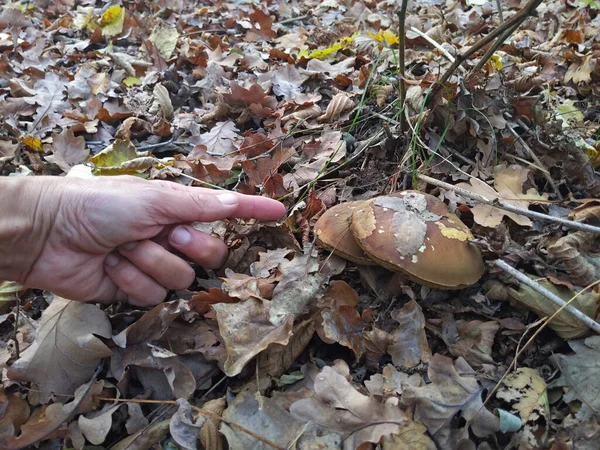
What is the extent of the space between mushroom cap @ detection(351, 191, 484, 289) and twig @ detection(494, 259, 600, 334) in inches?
4.3

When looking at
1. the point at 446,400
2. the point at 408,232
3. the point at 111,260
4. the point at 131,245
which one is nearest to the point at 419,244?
the point at 408,232

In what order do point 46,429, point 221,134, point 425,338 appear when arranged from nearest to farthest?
point 46,429 < point 425,338 < point 221,134

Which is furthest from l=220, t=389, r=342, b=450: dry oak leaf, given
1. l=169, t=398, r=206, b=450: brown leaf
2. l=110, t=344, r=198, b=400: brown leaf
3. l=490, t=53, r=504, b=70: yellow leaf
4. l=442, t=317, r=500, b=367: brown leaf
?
l=490, t=53, r=504, b=70: yellow leaf

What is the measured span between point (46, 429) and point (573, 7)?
5912 millimetres

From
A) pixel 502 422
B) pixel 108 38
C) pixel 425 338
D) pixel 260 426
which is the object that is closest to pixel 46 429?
pixel 260 426

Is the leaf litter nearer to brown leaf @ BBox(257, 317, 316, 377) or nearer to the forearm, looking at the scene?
brown leaf @ BBox(257, 317, 316, 377)

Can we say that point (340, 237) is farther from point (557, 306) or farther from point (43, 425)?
point (43, 425)

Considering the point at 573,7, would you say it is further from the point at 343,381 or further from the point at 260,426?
the point at 260,426

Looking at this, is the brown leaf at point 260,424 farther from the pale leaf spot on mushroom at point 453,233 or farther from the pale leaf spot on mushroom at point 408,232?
the pale leaf spot on mushroom at point 453,233

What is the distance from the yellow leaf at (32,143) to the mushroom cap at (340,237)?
2476 millimetres

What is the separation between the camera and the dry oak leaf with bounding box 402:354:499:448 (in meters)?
1.67

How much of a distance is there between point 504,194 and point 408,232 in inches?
35.6

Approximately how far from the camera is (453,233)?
1.99 metres

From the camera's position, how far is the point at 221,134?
3.38 m
